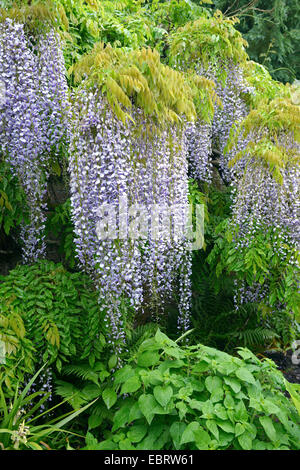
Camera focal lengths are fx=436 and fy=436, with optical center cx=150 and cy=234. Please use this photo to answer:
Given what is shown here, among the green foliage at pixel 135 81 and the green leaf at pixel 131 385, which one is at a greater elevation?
the green foliage at pixel 135 81

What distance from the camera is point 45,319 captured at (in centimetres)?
299

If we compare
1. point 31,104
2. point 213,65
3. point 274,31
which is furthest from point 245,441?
point 274,31

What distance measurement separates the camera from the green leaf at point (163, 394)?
88.8 inches

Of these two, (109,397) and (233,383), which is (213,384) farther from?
(109,397)

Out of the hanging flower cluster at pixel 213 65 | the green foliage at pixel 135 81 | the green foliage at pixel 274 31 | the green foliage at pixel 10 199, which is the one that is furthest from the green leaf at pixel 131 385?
the green foliage at pixel 274 31

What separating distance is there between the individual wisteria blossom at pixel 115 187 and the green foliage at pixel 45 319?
17cm

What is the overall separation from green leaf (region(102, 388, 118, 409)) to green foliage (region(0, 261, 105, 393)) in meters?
0.31

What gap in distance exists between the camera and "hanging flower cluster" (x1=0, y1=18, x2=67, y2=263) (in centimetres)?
320

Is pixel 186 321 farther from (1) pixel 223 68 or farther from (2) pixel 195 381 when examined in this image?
(1) pixel 223 68

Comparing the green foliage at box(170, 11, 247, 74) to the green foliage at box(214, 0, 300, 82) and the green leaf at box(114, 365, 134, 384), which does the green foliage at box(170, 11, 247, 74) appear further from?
the green foliage at box(214, 0, 300, 82)

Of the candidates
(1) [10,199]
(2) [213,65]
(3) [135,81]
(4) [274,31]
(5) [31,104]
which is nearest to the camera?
(3) [135,81]

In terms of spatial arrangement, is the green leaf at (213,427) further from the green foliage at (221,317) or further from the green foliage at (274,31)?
the green foliage at (274,31)

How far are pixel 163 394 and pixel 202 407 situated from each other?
0.21 m

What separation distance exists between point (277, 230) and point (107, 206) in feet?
5.64
